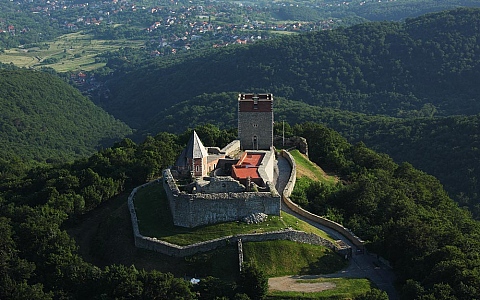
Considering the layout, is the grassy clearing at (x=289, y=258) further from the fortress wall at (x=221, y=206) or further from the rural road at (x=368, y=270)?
the fortress wall at (x=221, y=206)

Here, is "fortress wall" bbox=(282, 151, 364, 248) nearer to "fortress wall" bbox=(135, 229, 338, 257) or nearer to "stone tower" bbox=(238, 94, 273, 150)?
"fortress wall" bbox=(135, 229, 338, 257)

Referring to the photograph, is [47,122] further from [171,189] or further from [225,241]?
[225,241]

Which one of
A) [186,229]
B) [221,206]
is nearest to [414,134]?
[221,206]

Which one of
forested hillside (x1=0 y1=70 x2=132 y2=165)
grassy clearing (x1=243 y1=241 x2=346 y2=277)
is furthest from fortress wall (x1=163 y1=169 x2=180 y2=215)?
forested hillside (x1=0 y1=70 x2=132 y2=165)

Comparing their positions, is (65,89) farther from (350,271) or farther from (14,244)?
(350,271)

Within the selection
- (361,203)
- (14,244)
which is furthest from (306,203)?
(14,244)
